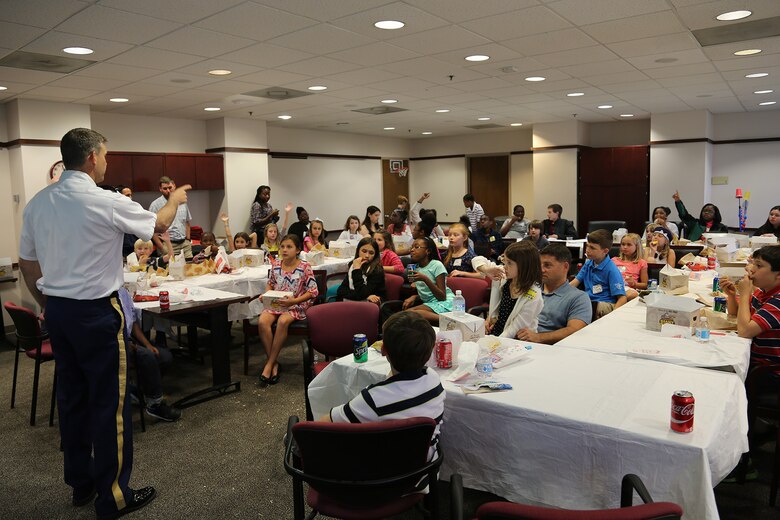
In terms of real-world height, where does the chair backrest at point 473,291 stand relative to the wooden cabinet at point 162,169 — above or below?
below

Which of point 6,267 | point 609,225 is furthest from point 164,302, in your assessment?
point 609,225

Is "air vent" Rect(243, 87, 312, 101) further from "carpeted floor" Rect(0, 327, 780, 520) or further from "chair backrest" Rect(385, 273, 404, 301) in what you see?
"carpeted floor" Rect(0, 327, 780, 520)

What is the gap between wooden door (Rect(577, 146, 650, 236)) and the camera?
11523 mm

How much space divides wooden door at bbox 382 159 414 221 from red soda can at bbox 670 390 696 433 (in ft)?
40.7

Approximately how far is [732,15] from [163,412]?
5.16 metres

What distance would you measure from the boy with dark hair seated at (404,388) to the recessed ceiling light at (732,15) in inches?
154

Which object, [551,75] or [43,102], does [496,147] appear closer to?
[551,75]

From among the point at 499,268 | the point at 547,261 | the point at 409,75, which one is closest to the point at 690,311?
the point at 547,261

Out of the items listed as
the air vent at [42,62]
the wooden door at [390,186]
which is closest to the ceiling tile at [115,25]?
the air vent at [42,62]

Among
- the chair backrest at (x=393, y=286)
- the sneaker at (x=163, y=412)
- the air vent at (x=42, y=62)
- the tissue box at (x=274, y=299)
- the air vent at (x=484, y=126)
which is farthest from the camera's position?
the air vent at (x=484, y=126)

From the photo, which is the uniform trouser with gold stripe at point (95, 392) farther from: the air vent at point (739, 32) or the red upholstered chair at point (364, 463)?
the air vent at point (739, 32)

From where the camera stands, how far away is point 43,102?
728 cm

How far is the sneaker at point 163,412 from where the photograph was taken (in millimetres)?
4039

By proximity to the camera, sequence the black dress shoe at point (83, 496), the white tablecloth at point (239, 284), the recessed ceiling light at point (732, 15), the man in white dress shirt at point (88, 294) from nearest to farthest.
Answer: the man in white dress shirt at point (88, 294) < the black dress shoe at point (83, 496) < the recessed ceiling light at point (732, 15) < the white tablecloth at point (239, 284)
